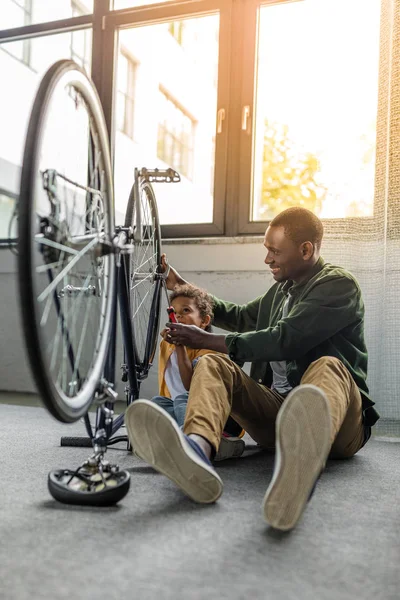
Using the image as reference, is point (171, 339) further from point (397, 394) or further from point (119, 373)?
point (119, 373)

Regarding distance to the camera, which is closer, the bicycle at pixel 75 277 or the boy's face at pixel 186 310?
the bicycle at pixel 75 277

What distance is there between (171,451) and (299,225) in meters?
0.84

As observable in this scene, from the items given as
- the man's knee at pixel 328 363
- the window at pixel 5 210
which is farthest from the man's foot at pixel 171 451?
the window at pixel 5 210

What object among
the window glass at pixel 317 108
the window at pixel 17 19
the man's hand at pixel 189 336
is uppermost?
the window at pixel 17 19

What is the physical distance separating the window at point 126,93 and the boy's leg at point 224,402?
1.91m

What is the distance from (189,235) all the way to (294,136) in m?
0.64

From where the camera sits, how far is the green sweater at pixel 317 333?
59.3 inches

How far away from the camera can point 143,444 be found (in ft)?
3.70

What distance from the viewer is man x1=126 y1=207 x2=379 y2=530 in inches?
39.6

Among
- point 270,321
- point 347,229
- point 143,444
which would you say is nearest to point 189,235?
point 347,229

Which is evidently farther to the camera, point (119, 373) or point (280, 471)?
point (119, 373)

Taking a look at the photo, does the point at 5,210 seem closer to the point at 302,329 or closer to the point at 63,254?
the point at 302,329

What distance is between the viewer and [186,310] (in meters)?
1.83

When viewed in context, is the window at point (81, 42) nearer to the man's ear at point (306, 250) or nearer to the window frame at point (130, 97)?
the window frame at point (130, 97)
